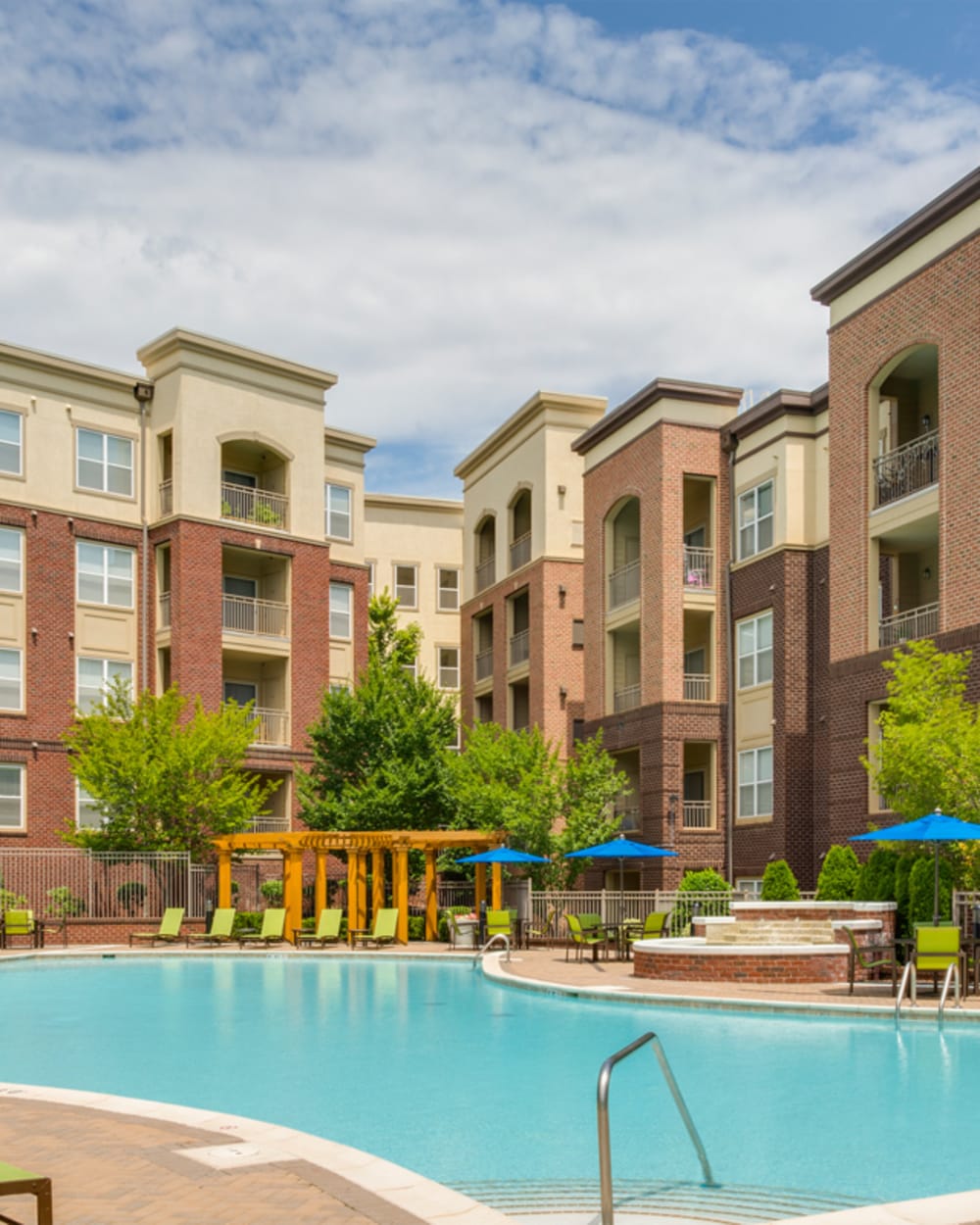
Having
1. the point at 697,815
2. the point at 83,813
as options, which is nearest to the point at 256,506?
the point at 83,813

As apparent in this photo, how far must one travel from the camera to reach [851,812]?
3106 cm

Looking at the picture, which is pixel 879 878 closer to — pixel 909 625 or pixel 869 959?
pixel 869 959

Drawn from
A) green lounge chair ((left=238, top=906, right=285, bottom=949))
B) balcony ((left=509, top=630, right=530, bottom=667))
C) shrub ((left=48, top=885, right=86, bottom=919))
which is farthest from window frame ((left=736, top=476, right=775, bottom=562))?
shrub ((left=48, top=885, right=86, bottom=919))

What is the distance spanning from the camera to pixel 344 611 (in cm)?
4931

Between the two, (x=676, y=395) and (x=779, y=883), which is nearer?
(x=779, y=883)

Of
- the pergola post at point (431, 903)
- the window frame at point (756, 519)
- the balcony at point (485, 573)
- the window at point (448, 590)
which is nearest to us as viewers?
the pergola post at point (431, 903)

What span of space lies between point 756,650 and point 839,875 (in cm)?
880

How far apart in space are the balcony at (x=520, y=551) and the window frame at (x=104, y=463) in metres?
12.6

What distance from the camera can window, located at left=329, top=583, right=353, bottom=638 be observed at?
161 feet

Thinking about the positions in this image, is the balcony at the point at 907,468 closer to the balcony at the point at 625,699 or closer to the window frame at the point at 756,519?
the window frame at the point at 756,519

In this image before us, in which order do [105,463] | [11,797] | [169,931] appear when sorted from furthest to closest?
[105,463] < [11,797] < [169,931]

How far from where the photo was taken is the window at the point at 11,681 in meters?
40.1

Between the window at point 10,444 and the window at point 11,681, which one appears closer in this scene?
the window at point 11,681

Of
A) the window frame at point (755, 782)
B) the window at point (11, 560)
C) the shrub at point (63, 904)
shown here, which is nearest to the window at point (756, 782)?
the window frame at point (755, 782)
